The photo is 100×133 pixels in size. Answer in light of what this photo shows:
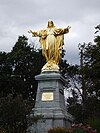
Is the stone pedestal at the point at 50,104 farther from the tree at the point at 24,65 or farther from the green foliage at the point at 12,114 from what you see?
the tree at the point at 24,65

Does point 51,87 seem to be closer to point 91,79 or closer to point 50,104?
point 50,104

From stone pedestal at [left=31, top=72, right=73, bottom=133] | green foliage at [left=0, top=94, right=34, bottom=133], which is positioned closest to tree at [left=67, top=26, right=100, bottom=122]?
stone pedestal at [left=31, top=72, right=73, bottom=133]

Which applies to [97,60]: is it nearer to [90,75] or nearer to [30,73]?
[90,75]

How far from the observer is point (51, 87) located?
21.3m

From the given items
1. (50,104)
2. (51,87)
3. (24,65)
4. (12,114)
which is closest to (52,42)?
(51,87)

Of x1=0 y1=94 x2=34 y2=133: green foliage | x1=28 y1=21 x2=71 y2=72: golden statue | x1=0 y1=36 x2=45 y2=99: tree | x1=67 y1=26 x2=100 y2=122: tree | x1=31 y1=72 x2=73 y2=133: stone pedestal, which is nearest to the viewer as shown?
x1=0 y1=94 x2=34 y2=133: green foliage

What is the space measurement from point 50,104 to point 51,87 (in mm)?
1032

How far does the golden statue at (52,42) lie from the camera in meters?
22.8

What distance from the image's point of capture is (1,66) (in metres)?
39.9

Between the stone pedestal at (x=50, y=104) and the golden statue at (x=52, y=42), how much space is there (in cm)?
110

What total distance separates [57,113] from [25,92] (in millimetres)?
18909

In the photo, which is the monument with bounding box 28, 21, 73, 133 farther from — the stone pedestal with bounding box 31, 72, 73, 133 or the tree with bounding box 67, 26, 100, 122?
the tree with bounding box 67, 26, 100, 122

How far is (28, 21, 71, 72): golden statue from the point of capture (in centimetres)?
2280

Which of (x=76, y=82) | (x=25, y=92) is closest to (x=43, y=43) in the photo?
(x=25, y=92)
